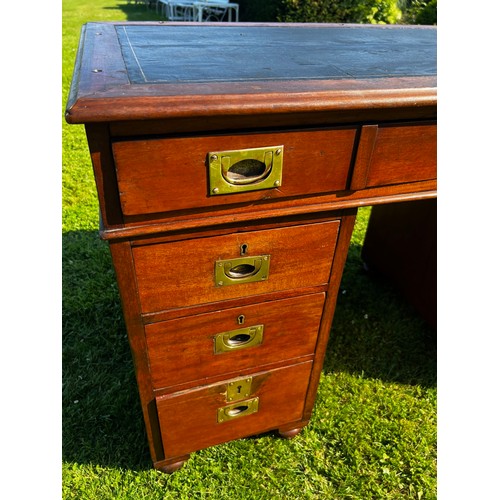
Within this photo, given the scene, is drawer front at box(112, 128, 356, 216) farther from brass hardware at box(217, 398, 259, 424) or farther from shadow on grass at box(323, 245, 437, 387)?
shadow on grass at box(323, 245, 437, 387)

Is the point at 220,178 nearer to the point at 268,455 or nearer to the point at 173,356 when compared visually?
the point at 173,356

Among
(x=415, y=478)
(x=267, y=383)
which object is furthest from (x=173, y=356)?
(x=415, y=478)

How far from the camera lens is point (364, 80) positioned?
99cm

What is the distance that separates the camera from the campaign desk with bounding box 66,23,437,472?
85 cm

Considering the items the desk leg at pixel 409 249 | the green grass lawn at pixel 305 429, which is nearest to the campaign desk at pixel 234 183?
the green grass lawn at pixel 305 429

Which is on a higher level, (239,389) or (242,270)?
(242,270)

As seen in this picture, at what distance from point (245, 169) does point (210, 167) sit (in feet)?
0.28

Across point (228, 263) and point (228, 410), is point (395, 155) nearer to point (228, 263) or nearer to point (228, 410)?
point (228, 263)

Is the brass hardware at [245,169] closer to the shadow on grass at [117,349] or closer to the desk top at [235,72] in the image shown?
the desk top at [235,72]

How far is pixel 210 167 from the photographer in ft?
2.94

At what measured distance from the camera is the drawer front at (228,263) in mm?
1036

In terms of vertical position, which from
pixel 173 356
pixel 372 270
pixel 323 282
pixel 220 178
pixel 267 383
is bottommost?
pixel 372 270

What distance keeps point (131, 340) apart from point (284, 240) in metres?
0.45

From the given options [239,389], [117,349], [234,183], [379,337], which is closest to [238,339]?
[239,389]
